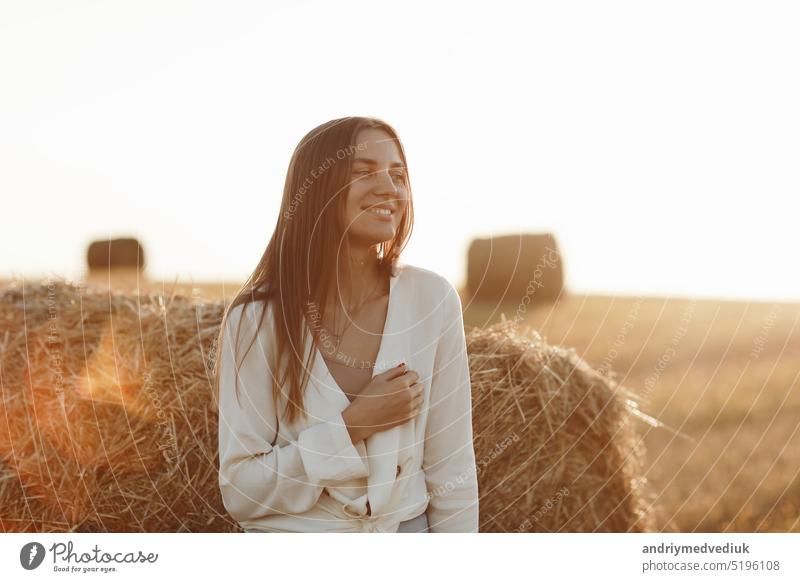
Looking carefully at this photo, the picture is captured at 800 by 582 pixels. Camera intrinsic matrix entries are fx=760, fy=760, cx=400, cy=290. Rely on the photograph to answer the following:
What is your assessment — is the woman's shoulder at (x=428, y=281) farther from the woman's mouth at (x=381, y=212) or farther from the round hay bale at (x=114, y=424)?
the round hay bale at (x=114, y=424)

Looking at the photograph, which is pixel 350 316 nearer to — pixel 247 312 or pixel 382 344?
pixel 382 344

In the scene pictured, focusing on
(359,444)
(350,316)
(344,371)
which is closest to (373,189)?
(350,316)

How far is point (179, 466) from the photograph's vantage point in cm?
291

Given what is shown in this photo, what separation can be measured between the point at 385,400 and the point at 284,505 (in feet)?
1.40

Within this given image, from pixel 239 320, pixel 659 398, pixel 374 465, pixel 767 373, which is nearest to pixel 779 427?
pixel 659 398

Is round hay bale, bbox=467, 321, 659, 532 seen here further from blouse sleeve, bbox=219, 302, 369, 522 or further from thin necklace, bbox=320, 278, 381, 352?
blouse sleeve, bbox=219, 302, 369, 522

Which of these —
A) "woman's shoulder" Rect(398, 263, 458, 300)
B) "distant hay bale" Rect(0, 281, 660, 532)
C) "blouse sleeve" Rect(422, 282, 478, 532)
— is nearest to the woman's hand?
"blouse sleeve" Rect(422, 282, 478, 532)

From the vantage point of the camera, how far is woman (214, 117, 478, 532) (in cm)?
208

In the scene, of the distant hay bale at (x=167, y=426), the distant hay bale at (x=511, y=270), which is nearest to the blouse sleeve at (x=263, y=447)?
the distant hay bale at (x=167, y=426)

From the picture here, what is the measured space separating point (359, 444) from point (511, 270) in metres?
5.26

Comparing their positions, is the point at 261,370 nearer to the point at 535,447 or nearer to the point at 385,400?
the point at 385,400

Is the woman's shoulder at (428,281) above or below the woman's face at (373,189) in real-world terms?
below

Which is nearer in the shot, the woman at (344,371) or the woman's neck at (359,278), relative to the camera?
the woman at (344,371)

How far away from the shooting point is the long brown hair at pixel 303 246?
2.09m
